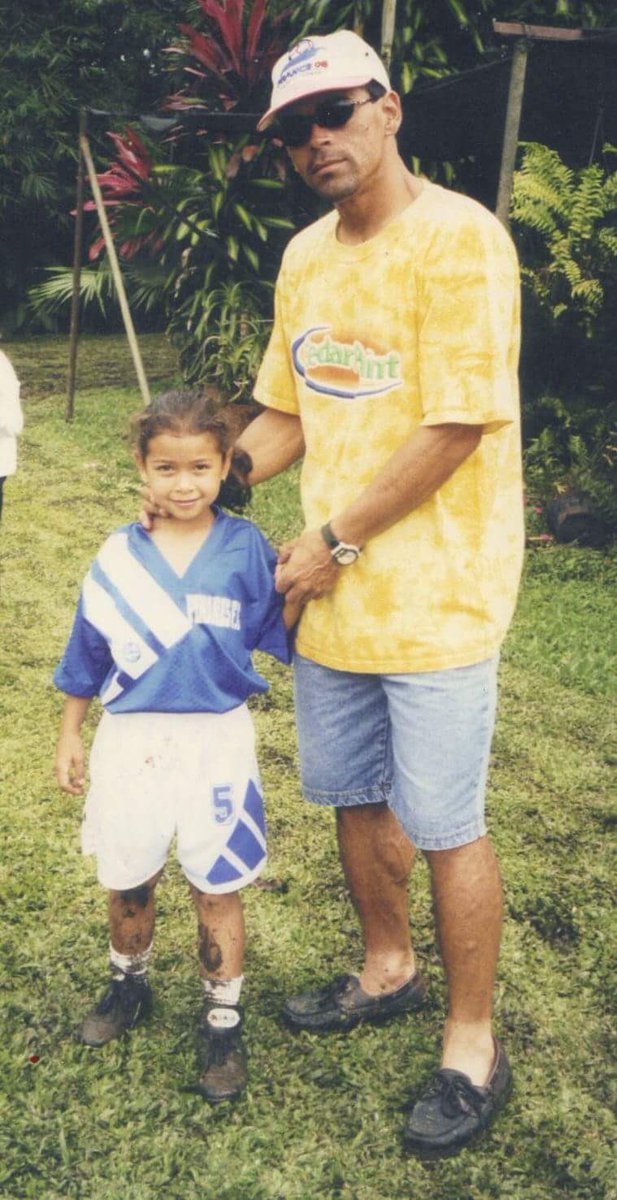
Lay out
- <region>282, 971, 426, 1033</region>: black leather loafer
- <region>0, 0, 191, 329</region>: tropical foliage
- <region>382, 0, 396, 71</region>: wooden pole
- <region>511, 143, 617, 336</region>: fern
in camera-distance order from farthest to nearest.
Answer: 1. <region>0, 0, 191, 329</region>: tropical foliage
2. <region>382, 0, 396, 71</region>: wooden pole
3. <region>511, 143, 617, 336</region>: fern
4. <region>282, 971, 426, 1033</region>: black leather loafer

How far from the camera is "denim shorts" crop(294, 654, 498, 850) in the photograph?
2.06m

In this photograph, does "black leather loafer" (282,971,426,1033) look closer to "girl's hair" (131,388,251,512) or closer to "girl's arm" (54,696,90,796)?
"girl's arm" (54,696,90,796)

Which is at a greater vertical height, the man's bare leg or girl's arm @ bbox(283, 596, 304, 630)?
girl's arm @ bbox(283, 596, 304, 630)

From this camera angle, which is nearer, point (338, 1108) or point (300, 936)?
point (338, 1108)

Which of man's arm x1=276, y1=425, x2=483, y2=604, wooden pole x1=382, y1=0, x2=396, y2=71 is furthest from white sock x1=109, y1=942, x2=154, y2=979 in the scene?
wooden pole x1=382, y1=0, x2=396, y2=71

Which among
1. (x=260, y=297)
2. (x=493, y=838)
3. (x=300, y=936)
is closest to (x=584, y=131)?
(x=260, y=297)

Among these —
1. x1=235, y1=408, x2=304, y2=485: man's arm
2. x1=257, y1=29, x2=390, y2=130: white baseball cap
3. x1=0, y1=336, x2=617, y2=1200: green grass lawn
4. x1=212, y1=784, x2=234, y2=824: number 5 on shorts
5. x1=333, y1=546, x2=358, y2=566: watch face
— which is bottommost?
x1=0, y1=336, x2=617, y2=1200: green grass lawn

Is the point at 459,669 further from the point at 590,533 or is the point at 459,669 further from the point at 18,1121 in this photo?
the point at 590,533

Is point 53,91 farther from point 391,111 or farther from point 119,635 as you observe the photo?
point 119,635

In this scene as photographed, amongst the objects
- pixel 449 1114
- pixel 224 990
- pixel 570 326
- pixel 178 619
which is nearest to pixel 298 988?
pixel 224 990

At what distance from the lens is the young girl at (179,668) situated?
84.9 inches

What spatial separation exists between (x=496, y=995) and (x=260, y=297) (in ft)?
23.1

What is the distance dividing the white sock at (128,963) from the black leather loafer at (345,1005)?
1.19ft

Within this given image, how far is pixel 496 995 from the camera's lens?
2.64 m
